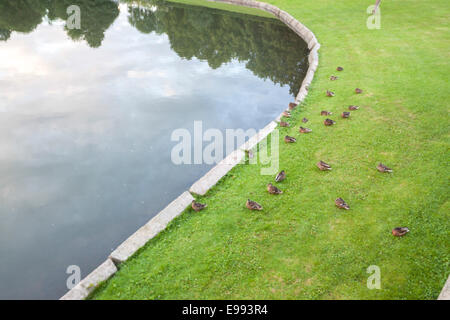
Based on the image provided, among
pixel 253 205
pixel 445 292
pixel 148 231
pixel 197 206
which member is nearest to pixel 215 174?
pixel 197 206

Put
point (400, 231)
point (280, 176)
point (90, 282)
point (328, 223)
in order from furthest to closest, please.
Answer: point (280, 176), point (328, 223), point (400, 231), point (90, 282)

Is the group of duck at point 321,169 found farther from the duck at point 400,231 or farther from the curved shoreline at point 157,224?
the curved shoreline at point 157,224

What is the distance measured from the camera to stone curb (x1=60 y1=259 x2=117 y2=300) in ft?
22.2

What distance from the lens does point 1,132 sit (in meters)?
13.9

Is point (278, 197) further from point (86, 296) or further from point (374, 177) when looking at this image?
point (86, 296)

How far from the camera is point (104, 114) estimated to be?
1554 centimetres

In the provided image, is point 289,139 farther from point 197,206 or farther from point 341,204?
point 197,206

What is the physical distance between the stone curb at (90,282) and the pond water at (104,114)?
128 cm

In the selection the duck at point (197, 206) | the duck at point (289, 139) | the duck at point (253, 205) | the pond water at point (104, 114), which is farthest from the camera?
the duck at point (289, 139)

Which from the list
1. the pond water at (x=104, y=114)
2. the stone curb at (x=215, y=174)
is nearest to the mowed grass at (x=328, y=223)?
the stone curb at (x=215, y=174)

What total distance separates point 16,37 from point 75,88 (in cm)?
1583

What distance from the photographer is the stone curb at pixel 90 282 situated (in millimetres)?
6779

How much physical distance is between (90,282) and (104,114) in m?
10.7
